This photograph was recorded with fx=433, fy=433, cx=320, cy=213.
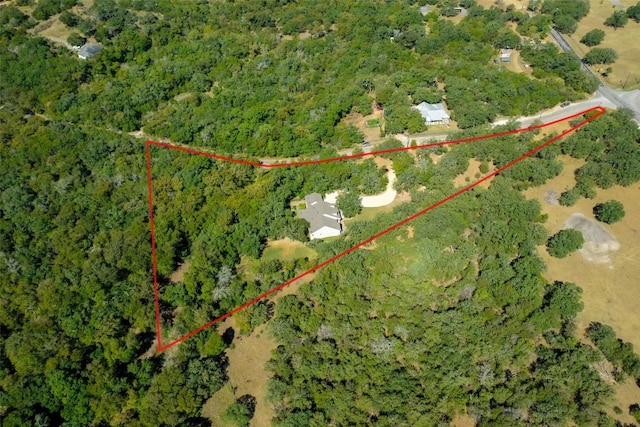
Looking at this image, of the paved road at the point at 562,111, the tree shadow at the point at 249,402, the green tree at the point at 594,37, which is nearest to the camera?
the tree shadow at the point at 249,402

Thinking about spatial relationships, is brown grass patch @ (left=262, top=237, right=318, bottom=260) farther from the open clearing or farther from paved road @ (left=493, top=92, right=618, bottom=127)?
paved road @ (left=493, top=92, right=618, bottom=127)

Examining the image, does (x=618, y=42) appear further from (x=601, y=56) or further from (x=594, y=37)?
(x=601, y=56)

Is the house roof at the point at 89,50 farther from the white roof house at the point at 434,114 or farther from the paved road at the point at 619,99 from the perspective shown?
the paved road at the point at 619,99

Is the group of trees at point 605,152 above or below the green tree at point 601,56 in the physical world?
below

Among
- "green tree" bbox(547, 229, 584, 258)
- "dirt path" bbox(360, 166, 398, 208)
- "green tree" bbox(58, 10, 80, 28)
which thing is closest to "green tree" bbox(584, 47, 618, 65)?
"green tree" bbox(547, 229, 584, 258)

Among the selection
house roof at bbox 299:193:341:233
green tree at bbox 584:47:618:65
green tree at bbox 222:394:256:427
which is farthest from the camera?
green tree at bbox 584:47:618:65

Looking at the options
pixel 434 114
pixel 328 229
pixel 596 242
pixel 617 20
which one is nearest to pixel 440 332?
pixel 328 229

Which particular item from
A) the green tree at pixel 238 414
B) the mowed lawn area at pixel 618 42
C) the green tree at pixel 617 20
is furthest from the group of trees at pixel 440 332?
the green tree at pixel 617 20
